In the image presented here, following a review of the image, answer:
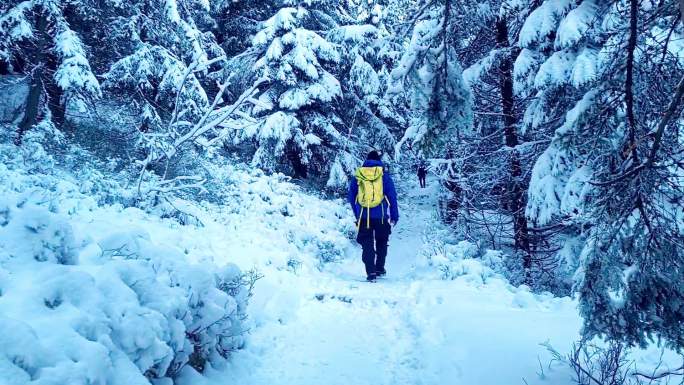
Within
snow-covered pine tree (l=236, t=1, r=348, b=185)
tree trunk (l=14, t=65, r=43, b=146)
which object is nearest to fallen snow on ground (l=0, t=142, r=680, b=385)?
tree trunk (l=14, t=65, r=43, b=146)

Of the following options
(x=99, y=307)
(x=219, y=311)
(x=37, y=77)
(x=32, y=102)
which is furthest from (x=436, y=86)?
(x=37, y=77)

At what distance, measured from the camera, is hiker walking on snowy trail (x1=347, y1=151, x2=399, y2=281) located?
303 inches

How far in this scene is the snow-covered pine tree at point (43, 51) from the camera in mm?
8727

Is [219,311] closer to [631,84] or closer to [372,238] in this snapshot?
[631,84]

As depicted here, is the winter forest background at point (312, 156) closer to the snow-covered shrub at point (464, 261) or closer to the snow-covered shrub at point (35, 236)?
the snow-covered shrub at point (35, 236)

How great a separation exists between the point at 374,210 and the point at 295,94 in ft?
20.9

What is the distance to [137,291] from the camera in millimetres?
2857

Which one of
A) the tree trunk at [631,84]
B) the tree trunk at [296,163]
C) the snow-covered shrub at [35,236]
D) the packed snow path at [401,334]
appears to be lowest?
the packed snow path at [401,334]

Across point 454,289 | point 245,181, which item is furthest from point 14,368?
point 245,181

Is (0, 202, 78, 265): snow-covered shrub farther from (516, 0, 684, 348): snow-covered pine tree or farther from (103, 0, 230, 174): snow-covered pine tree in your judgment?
(103, 0, 230, 174): snow-covered pine tree

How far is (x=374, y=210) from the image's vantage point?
7.71 meters

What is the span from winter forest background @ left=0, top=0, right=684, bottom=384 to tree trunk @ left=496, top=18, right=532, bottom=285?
0.14 ft

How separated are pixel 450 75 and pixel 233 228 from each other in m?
5.64

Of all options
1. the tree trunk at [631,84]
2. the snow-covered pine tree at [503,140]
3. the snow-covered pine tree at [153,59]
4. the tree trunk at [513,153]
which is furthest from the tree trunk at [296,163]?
the tree trunk at [631,84]
